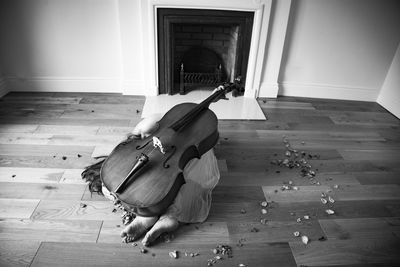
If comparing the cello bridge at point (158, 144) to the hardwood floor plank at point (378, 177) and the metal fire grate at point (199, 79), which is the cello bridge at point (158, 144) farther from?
the metal fire grate at point (199, 79)

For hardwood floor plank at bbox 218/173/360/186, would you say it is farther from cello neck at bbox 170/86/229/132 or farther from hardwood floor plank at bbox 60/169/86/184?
hardwood floor plank at bbox 60/169/86/184

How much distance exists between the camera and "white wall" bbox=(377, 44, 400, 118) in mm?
2953

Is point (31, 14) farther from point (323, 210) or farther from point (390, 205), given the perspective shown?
point (390, 205)

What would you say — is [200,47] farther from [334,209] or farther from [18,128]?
[334,209]

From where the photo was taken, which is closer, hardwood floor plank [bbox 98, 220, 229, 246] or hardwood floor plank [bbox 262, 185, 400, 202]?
hardwood floor plank [bbox 98, 220, 229, 246]

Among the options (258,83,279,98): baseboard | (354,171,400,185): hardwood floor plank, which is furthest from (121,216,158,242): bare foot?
(258,83,279,98): baseboard

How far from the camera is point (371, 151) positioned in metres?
2.34

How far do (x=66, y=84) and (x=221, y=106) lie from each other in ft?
5.34

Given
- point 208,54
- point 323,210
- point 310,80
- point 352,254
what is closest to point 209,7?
point 208,54

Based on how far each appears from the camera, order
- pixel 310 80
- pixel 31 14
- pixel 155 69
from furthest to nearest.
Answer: pixel 310 80 → pixel 155 69 → pixel 31 14

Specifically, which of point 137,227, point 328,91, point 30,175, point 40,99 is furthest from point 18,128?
point 328,91

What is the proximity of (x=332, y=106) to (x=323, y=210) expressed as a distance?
5.48 feet

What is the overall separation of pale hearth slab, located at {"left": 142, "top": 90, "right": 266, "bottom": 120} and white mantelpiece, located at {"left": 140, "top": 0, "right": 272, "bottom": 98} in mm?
136

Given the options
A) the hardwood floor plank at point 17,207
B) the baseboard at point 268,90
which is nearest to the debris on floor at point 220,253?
the hardwood floor plank at point 17,207
